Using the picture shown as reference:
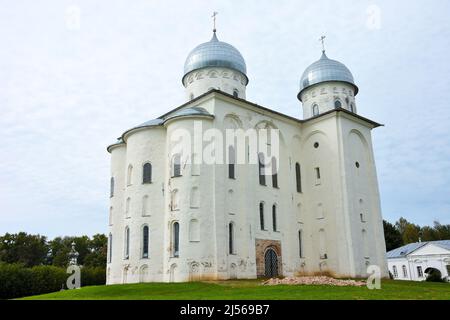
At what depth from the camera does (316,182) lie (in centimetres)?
3072

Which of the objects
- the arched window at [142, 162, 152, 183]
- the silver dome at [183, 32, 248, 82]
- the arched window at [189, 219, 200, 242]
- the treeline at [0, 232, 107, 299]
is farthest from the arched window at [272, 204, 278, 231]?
the treeline at [0, 232, 107, 299]

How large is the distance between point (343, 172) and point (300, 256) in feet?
20.7

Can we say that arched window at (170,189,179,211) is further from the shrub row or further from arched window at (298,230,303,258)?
the shrub row

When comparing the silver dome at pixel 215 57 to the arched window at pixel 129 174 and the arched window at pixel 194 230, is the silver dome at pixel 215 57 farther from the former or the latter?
the arched window at pixel 194 230

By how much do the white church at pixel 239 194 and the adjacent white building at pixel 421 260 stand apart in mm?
22915

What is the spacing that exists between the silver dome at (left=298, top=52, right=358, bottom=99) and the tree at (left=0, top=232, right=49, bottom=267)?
4022 centimetres

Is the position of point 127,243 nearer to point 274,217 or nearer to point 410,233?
point 274,217

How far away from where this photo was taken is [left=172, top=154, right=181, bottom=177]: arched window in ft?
84.1

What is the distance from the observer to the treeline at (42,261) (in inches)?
1395

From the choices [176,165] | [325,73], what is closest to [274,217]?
[176,165]
